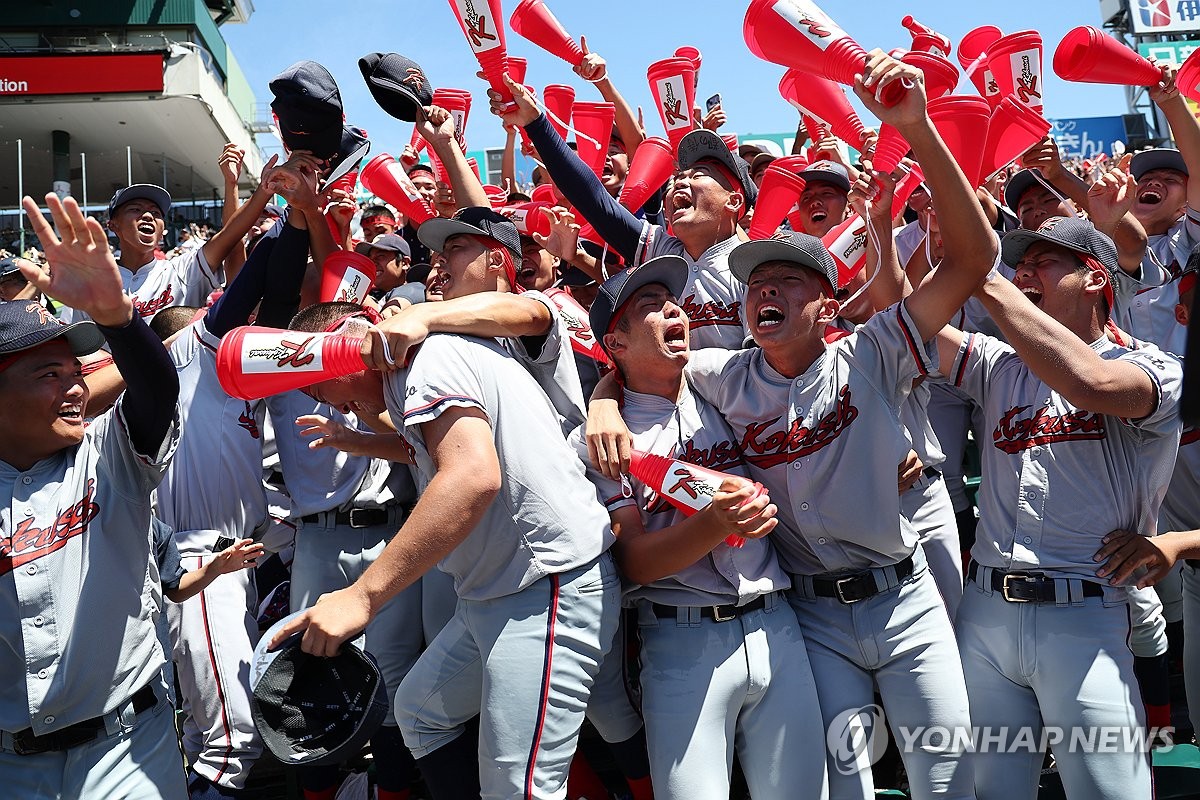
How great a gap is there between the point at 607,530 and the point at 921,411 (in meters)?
1.45

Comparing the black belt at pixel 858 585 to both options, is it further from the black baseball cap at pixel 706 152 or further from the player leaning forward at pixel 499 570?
the black baseball cap at pixel 706 152

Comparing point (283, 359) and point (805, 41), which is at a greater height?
point (805, 41)

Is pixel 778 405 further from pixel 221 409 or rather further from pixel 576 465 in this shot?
pixel 221 409

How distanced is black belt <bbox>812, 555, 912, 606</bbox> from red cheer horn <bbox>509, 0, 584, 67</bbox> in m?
3.38

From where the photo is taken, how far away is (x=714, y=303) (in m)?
4.01

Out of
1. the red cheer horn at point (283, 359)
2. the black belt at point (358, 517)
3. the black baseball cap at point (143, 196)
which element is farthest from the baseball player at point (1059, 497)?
the black baseball cap at point (143, 196)

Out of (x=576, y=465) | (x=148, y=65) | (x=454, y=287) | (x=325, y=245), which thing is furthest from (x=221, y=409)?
(x=148, y=65)

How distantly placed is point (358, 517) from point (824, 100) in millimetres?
2779

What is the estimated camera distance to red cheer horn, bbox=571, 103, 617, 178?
5.61 m

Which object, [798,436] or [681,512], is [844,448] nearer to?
[798,436]

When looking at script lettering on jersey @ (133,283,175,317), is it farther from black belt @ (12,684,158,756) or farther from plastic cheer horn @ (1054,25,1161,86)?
plastic cheer horn @ (1054,25,1161,86)

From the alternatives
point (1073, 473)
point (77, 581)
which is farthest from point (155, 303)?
point (1073, 473)

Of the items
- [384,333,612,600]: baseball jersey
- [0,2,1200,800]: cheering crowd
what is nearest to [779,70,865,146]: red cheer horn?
[0,2,1200,800]: cheering crowd

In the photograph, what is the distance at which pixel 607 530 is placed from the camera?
2.91 meters
